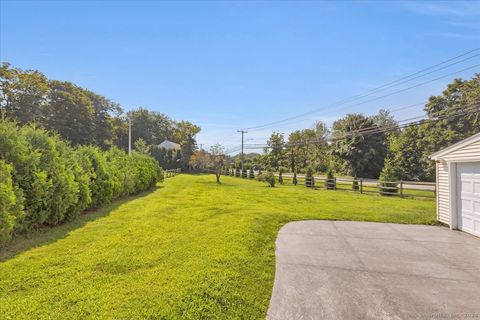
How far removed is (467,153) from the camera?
645 centimetres

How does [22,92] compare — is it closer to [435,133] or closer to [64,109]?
[64,109]

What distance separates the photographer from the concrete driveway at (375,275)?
289 centimetres

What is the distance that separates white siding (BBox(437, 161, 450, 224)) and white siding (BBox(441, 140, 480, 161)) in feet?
1.82

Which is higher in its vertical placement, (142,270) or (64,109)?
(64,109)

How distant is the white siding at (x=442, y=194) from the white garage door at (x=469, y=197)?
44cm

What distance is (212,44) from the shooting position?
11.2 metres

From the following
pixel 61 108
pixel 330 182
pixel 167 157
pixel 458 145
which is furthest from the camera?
pixel 167 157

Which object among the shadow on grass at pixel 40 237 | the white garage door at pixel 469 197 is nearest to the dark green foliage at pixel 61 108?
the shadow on grass at pixel 40 237

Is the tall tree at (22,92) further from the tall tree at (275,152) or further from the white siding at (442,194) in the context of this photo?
→ the white siding at (442,194)

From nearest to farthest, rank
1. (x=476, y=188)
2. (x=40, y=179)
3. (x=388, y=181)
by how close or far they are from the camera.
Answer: (x=40, y=179)
(x=476, y=188)
(x=388, y=181)

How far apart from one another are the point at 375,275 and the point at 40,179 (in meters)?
6.52

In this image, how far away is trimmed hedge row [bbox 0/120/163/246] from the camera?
15.4 ft

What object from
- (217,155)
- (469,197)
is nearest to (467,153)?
(469,197)

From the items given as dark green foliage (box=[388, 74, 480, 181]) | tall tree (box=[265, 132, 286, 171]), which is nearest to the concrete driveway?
dark green foliage (box=[388, 74, 480, 181])
